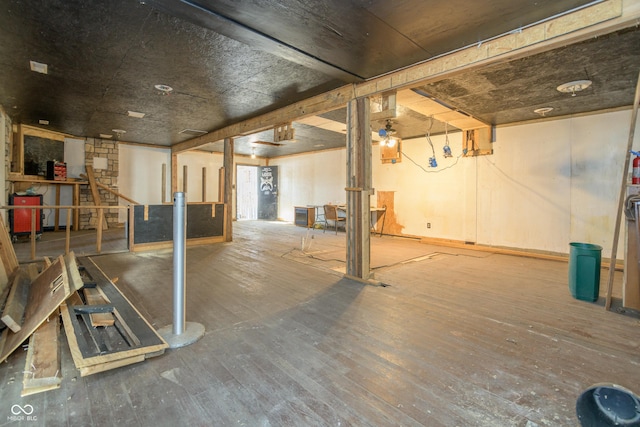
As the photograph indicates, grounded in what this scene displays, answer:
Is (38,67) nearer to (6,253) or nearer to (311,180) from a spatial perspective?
(6,253)

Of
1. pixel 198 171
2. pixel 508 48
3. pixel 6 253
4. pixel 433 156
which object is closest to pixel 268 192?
pixel 198 171

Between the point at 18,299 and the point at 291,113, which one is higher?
the point at 291,113

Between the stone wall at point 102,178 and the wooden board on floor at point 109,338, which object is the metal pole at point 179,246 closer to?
the wooden board on floor at point 109,338

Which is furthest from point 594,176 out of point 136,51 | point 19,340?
point 19,340

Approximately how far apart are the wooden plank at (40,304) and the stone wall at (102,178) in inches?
256

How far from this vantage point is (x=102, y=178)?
8461mm

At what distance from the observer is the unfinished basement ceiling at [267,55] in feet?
7.74

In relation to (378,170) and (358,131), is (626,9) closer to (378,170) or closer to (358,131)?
(358,131)

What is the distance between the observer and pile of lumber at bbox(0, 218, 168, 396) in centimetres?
175

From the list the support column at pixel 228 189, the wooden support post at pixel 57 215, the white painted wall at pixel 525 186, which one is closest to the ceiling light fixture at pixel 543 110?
the white painted wall at pixel 525 186

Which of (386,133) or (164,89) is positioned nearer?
(164,89)

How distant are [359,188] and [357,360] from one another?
226cm

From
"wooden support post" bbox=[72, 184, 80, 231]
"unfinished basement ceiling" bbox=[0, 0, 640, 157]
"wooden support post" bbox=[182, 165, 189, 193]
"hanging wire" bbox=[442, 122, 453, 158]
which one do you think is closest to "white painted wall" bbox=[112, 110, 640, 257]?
"hanging wire" bbox=[442, 122, 453, 158]

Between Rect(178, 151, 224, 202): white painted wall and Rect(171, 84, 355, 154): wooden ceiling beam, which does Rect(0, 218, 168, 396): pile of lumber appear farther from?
Rect(178, 151, 224, 202): white painted wall
